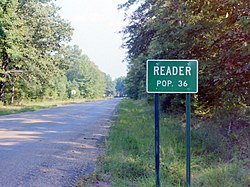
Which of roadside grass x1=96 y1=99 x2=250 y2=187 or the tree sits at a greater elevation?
the tree

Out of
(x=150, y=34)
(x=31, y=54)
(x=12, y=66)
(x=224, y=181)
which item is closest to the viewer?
(x=224, y=181)

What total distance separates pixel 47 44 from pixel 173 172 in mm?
32141

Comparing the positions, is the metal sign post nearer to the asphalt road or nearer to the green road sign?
the green road sign

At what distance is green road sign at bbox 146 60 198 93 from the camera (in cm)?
480

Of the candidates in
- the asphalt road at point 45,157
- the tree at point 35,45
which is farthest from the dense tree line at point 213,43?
the tree at point 35,45

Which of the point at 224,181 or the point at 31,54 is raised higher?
the point at 31,54

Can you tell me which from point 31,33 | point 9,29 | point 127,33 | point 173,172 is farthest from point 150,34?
point 31,33

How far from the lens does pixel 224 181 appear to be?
19.0ft

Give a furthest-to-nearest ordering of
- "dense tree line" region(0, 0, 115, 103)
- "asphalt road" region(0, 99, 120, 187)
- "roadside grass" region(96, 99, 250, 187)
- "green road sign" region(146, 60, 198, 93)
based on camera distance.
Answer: "dense tree line" region(0, 0, 115, 103) → "asphalt road" region(0, 99, 120, 187) → "roadside grass" region(96, 99, 250, 187) → "green road sign" region(146, 60, 198, 93)

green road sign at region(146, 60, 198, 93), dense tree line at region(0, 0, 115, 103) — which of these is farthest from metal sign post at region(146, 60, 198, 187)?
dense tree line at region(0, 0, 115, 103)

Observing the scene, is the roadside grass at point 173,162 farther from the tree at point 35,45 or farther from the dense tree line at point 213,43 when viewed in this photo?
the tree at point 35,45

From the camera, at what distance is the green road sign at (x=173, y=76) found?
189 inches

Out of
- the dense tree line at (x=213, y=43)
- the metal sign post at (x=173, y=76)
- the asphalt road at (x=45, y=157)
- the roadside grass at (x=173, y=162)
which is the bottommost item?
the asphalt road at (x=45, y=157)

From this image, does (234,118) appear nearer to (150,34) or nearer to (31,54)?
(150,34)
